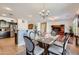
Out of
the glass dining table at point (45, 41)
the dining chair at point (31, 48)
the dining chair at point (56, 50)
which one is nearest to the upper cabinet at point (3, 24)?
the dining chair at point (31, 48)

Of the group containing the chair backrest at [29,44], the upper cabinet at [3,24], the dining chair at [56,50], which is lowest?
the dining chair at [56,50]

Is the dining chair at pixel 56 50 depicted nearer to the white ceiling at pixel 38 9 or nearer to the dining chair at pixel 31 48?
the dining chair at pixel 31 48

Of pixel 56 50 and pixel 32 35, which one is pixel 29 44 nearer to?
pixel 32 35

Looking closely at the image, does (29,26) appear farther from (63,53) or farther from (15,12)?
(63,53)

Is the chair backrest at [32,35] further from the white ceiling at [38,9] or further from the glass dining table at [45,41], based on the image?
the white ceiling at [38,9]

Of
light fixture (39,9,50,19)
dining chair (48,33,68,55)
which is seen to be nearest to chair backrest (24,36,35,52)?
dining chair (48,33,68,55)

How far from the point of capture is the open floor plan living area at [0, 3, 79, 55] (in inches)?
88.9

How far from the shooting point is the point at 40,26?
7.48ft

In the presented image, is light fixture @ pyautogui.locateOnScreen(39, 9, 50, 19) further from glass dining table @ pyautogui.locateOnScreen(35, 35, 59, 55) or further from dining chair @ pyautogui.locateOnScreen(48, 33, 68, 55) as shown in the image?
dining chair @ pyautogui.locateOnScreen(48, 33, 68, 55)

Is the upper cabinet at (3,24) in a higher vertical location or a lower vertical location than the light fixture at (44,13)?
lower

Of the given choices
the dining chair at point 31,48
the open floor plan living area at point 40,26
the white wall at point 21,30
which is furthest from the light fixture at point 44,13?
the dining chair at point 31,48

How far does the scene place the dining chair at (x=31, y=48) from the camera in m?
2.32

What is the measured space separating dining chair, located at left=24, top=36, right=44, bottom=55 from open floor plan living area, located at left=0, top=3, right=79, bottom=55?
0.13 ft
